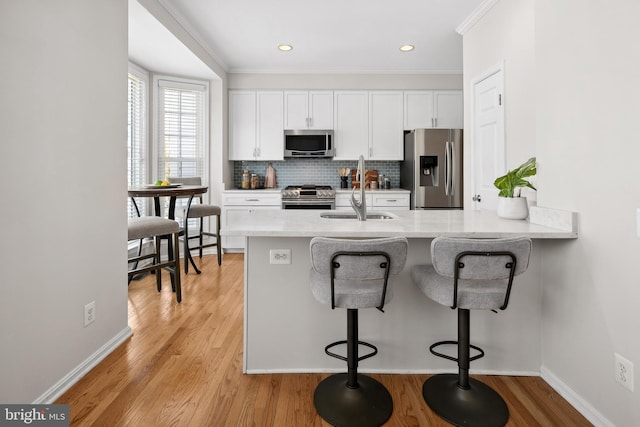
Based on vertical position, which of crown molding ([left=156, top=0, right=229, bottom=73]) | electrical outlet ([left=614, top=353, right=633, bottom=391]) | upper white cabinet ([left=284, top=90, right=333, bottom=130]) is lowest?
electrical outlet ([left=614, top=353, right=633, bottom=391])

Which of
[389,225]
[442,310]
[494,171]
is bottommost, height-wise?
[442,310]

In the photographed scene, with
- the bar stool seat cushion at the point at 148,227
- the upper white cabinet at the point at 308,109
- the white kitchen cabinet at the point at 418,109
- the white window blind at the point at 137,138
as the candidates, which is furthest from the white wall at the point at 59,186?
the white kitchen cabinet at the point at 418,109

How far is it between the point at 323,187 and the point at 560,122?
3813 mm

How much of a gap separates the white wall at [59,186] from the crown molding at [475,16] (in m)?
2.89

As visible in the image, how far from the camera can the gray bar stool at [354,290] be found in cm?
154

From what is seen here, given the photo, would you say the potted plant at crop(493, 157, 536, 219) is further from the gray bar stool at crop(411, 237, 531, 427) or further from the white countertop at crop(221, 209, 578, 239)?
the gray bar stool at crop(411, 237, 531, 427)

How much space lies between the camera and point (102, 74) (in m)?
2.22

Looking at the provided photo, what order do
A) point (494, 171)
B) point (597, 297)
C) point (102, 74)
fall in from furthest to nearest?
point (494, 171) → point (102, 74) → point (597, 297)

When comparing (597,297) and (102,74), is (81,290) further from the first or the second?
(597,297)

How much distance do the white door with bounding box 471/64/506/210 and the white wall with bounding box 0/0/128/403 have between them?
9.46ft

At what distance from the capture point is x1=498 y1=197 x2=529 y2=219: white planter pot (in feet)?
7.19

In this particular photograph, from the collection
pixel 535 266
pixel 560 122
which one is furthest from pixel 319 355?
pixel 560 122

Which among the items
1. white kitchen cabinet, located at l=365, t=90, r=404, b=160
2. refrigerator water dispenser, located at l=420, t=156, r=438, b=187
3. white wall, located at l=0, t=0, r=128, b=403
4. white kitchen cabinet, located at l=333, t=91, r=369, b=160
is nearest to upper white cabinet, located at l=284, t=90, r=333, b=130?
white kitchen cabinet, located at l=333, t=91, r=369, b=160

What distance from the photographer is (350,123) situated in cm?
535
